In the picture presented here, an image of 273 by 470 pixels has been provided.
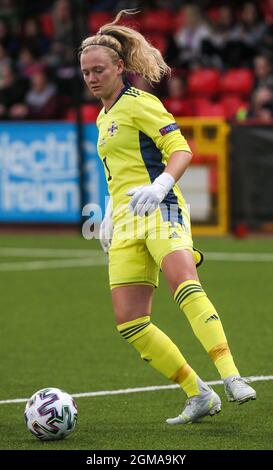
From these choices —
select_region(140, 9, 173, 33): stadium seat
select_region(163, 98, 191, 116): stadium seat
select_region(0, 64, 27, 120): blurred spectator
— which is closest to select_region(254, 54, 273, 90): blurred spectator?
select_region(163, 98, 191, 116): stadium seat

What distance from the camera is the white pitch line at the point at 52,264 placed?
14750mm

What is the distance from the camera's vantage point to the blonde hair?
6938 mm

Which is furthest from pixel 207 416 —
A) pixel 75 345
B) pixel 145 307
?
pixel 75 345

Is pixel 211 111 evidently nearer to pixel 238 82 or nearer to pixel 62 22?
pixel 238 82

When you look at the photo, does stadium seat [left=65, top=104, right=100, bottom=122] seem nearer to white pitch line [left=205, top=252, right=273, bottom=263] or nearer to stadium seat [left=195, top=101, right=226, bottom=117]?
stadium seat [left=195, top=101, right=226, bottom=117]

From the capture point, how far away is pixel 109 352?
30.9 feet

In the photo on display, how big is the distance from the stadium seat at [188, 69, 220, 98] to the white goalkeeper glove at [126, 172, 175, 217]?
1333 cm

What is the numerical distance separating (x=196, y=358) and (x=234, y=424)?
7.35 ft

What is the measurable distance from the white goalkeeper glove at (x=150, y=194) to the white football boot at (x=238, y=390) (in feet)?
3.17

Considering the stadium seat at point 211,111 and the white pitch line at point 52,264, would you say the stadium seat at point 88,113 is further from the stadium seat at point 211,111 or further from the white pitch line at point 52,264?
the white pitch line at point 52,264

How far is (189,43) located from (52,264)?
670 centimetres

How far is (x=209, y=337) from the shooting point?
654 cm

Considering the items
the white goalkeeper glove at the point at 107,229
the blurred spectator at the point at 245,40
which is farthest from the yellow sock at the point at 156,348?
the blurred spectator at the point at 245,40
